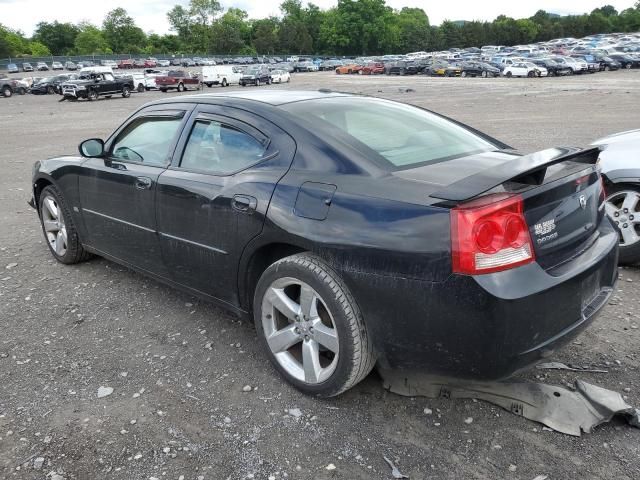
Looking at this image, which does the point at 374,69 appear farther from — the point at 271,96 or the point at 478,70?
the point at 271,96

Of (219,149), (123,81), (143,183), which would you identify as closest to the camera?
(219,149)

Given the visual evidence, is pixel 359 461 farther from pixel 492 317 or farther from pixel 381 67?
pixel 381 67

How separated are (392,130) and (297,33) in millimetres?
135578

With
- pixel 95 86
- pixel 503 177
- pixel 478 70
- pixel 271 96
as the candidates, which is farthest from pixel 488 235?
pixel 478 70

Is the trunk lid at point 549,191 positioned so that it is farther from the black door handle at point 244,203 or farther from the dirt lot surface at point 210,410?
the black door handle at point 244,203

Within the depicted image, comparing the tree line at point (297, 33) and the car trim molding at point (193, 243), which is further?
the tree line at point (297, 33)

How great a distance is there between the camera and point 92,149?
14.5 feet

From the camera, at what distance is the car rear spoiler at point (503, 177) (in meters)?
2.45

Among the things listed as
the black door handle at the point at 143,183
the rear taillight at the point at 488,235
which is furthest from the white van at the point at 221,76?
the rear taillight at the point at 488,235

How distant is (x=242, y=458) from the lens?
8.82ft

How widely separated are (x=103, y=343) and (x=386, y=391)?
196 cm

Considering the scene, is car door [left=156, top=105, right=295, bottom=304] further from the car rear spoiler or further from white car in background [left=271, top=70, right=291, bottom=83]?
white car in background [left=271, top=70, right=291, bottom=83]

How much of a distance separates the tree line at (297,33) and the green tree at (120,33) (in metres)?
0.23

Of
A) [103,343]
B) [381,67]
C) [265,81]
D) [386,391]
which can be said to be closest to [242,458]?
[386,391]
